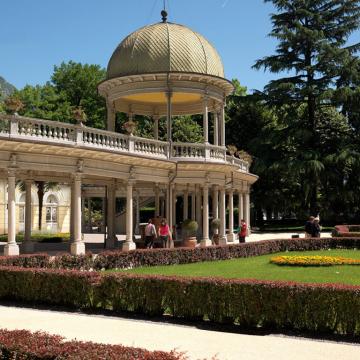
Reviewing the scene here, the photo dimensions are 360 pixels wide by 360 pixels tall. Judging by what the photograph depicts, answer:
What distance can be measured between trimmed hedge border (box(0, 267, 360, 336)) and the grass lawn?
531cm

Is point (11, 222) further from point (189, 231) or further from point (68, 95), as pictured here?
point (68, 95)

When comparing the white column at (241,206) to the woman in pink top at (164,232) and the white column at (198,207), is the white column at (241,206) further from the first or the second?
the woman in pink top at (164,232)

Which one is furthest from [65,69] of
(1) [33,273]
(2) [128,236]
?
(1) [33,273]

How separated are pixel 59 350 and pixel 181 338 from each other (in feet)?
10.7

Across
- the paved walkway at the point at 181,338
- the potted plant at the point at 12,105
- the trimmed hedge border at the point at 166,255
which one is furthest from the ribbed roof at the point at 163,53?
the paved walkway at the point at 181,338

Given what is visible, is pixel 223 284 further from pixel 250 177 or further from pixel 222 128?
pixel 250 177

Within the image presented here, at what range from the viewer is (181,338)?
9.77 metres

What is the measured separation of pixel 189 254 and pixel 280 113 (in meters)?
30.3

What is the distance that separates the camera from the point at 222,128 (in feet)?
108

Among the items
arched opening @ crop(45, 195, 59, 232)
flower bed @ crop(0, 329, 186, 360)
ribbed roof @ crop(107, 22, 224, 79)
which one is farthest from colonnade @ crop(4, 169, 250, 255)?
arched opening @ crop(45, 195, 59, 232)

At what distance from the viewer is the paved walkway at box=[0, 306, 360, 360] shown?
8.62m

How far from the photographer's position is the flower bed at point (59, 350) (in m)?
6.69

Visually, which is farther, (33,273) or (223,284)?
(33,273)

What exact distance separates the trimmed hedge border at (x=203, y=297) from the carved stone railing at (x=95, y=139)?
8169 millimetres
